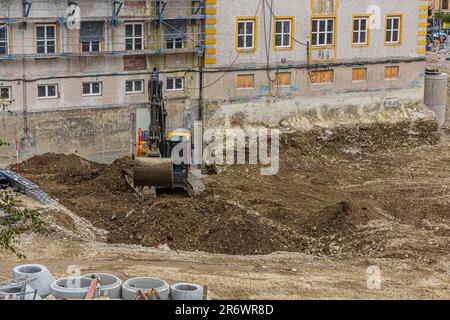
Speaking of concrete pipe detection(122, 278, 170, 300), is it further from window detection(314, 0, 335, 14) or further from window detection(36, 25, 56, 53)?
window detection(314, 0, 335, 14)

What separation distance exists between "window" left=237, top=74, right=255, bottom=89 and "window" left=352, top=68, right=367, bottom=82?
540 cm

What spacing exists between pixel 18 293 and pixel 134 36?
75.3 ft

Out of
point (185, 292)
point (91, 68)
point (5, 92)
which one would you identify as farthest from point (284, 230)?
point (5, 92)

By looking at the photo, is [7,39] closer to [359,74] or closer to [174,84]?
[174,84]

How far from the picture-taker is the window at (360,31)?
4353 cm

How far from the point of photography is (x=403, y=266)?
26.0 meters

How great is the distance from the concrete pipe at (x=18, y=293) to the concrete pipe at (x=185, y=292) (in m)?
2.67

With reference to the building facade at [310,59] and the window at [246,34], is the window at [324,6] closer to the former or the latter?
the building facade at [310,59]

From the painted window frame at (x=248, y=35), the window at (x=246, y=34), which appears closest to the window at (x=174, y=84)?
the painted window frame at (x=248, y=35)

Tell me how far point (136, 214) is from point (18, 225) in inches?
180

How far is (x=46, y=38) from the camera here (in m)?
37.4
